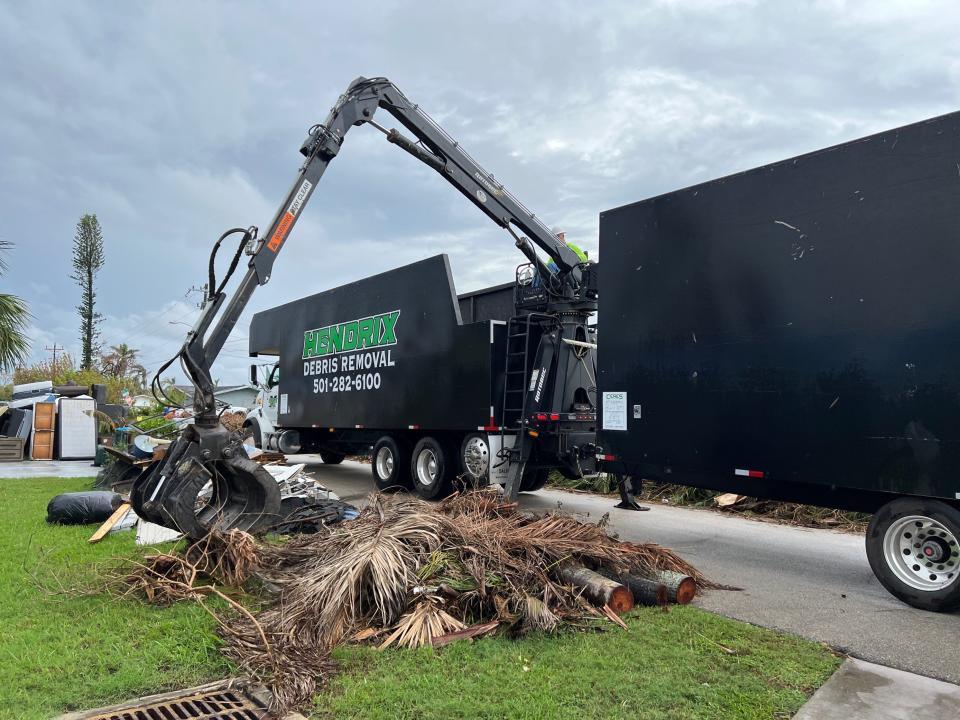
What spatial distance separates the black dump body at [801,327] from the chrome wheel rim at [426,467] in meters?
3.77

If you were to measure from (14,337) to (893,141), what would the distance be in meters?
19.5

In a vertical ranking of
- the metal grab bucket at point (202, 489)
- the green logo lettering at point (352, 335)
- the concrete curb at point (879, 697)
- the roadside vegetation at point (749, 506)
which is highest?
the green logo lettering at point (352, 335)

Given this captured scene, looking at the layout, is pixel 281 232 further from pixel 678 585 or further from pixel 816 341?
pixel 816 341

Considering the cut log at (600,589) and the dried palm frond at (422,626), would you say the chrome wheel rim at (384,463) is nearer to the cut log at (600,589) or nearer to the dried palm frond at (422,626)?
the cut log at (600,589)

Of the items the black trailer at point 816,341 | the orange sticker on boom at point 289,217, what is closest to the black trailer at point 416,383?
the black trailer at point 816,341

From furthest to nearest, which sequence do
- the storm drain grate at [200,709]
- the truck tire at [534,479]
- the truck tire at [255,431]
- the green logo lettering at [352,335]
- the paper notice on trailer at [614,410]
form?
the truck tire at [255,431] < the green logo lettering at [352,335] < the truck tire at [534,479] < the paper notice on trailer at [614,410] < the storm drain grate at [200,709]

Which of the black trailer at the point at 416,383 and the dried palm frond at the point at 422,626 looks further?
the black trailer at the point at 416,383

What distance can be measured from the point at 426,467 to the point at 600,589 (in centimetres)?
627

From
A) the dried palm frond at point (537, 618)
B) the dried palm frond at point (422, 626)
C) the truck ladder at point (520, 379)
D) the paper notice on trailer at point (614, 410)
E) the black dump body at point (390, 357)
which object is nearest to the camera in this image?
the dried palm frond at point (422, 626)

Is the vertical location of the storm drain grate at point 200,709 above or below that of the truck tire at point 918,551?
below

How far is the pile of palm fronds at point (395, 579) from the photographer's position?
3791mm

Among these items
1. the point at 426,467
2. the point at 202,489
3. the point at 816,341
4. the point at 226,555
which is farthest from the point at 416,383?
the point at 816,341

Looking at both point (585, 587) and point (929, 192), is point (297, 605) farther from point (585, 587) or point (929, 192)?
point (929, 192)

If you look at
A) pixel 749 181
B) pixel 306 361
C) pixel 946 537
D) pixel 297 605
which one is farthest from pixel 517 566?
pixel 306 361
